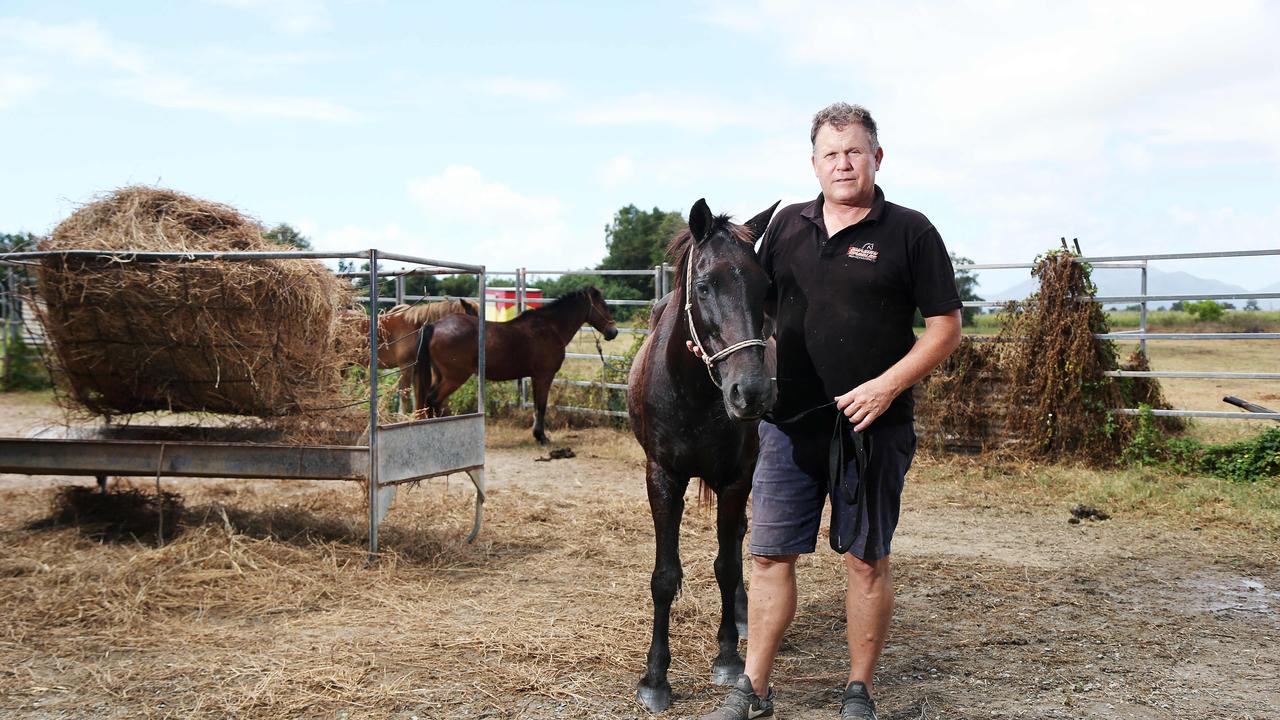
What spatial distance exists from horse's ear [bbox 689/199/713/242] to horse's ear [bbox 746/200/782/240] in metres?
0.15

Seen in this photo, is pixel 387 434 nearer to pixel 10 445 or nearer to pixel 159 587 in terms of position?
pixel 159 587

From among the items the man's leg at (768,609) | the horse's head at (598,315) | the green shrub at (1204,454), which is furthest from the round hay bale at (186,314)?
the green shrub at (1204,454)

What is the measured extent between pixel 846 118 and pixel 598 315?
8788 millimetres

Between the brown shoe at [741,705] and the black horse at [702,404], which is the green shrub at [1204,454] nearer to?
the black horse at [702,404]

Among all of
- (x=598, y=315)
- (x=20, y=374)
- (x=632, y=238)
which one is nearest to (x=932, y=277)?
(x=598, y=315)

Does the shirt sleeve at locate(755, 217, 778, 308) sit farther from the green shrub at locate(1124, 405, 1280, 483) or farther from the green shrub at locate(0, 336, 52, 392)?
the green shrub at locate(0, 336, 52, 392)

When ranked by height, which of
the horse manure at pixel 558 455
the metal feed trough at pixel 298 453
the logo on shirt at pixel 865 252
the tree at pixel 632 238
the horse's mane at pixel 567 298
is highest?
the tree at pixel 632 238

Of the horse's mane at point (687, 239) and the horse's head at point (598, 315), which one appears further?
the horse's head at point (598, 315)

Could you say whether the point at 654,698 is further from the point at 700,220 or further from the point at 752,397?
the point at 700,220

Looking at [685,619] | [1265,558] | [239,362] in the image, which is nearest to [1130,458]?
[1265,558]

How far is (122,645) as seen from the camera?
3.90 m

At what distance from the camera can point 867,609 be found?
2.79m

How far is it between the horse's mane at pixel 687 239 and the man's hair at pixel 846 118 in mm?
386

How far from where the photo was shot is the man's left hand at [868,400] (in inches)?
103
